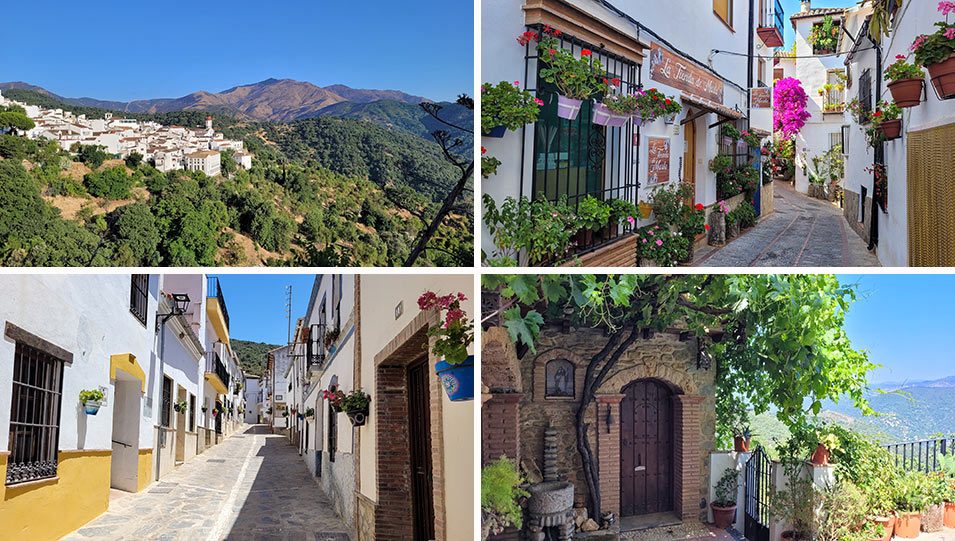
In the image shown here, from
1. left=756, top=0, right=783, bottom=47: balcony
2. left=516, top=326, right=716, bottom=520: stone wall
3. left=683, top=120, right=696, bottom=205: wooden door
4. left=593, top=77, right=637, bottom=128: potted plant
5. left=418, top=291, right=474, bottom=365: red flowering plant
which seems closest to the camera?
left=418, top=291, right=474, bottom=365: red flowering plant

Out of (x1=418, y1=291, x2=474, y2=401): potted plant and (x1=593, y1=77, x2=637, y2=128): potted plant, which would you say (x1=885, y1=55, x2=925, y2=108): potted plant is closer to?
(x1=593, y1=77, x2=637, y2=128): potted plant

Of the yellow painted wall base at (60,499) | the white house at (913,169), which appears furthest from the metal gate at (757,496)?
the yellow painted wall base at (60,499)

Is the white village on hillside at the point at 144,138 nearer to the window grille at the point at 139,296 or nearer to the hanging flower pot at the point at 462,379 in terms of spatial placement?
the window grille at the point at 139,296

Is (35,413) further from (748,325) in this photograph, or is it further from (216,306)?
(216,306)

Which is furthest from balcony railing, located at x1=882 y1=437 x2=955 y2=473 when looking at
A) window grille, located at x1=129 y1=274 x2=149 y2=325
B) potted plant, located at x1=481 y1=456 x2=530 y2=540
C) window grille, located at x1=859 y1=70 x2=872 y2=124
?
window grille, located at x1=129 y1=274 x2=149 y2=325

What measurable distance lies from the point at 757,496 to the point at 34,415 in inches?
228

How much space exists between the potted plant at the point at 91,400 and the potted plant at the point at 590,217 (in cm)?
427

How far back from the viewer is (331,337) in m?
9.12

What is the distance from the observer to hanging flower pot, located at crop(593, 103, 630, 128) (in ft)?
17.9

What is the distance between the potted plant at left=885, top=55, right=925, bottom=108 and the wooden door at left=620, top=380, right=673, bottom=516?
9.76ft

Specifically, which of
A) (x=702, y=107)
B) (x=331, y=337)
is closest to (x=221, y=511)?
(x=331, y=337)

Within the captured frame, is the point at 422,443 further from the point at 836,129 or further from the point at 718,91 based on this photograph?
the point at 836,129

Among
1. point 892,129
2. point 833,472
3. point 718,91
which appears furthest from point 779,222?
point 833,472

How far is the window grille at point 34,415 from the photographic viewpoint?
4422 millimetres
